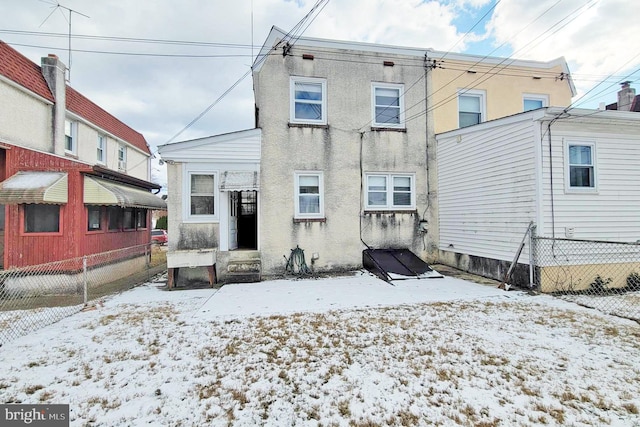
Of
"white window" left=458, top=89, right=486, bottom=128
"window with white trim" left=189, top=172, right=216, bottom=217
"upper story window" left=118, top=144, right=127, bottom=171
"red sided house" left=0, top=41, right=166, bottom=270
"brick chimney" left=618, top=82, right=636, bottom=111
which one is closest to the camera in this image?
"red sided house" left=0, top=41, right=166, bottom=270

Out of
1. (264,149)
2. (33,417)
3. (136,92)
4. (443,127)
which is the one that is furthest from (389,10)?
(136,92)

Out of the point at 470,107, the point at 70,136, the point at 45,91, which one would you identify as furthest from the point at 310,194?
the point at 70,136

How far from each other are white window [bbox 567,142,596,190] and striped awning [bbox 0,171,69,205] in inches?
531

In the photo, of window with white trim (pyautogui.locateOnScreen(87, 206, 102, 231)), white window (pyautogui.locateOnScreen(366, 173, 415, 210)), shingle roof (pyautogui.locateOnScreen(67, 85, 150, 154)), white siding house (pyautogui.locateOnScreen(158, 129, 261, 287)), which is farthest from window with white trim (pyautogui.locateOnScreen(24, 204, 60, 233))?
white window (pyautogui.locateOnScreen(366, 173, 415, 210))

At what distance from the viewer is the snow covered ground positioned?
2.72m

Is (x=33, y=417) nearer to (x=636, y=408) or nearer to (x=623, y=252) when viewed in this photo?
(x=636, y=408)

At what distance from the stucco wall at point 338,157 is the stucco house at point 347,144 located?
3 cm

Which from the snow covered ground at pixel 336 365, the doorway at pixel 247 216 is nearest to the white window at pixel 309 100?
the doorway at pixel 247 216

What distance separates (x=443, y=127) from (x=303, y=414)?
33.2 ft

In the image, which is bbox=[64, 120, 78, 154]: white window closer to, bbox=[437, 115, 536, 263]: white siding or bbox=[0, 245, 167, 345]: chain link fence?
bbox=[0, 245, 167, 345]: chain link fence

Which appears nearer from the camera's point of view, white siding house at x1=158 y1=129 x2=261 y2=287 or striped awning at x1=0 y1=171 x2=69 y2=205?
striped awning at x1=0 y1=171 x2=69 y2=205

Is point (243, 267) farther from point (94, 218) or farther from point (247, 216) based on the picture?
point (94, 218)

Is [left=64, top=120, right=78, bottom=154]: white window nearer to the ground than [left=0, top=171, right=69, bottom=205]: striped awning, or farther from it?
farther from it

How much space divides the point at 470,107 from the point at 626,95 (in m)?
6.73
